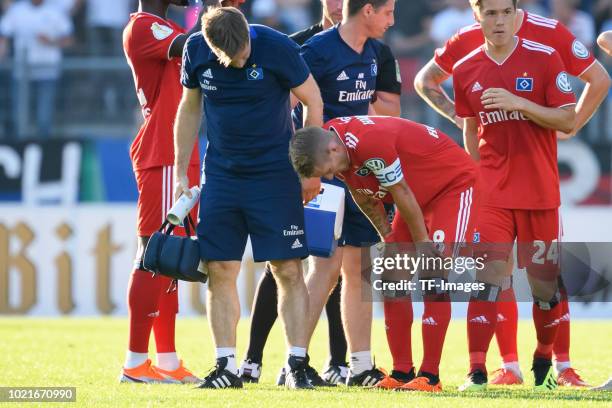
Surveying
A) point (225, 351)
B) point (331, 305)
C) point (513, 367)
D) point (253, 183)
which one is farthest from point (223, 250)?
point (513, 367)

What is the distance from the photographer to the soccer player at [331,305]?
26.4ft

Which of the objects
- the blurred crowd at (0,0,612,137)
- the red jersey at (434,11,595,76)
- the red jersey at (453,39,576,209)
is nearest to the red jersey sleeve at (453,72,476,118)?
the red jersey at (453,39,576,209)

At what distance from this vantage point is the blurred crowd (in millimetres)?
16344

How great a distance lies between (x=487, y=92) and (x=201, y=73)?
5.53 feet

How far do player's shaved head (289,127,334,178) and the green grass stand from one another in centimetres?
121

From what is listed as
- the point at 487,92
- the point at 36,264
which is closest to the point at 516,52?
the point at 487,92

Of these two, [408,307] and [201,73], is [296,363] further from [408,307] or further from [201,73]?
[201,73]

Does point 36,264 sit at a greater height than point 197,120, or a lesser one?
lesser

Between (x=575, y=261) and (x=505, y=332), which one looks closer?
(x=505, y=332)

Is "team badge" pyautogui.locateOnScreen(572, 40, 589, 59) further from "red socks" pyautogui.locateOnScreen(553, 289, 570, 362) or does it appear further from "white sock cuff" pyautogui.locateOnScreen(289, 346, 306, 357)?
"white sock cuff" pyautogui.locateOnScreen(289, 346, 306, 357)

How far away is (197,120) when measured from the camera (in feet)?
24.6

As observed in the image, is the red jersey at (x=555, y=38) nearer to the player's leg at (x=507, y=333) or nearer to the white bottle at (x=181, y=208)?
the player's leg at (x=507, y=333)

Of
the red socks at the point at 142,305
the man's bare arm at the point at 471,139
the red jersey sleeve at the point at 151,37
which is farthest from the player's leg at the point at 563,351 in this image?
the red jersey sleeve at the point at 151,37

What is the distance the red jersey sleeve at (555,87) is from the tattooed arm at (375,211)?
119cm
